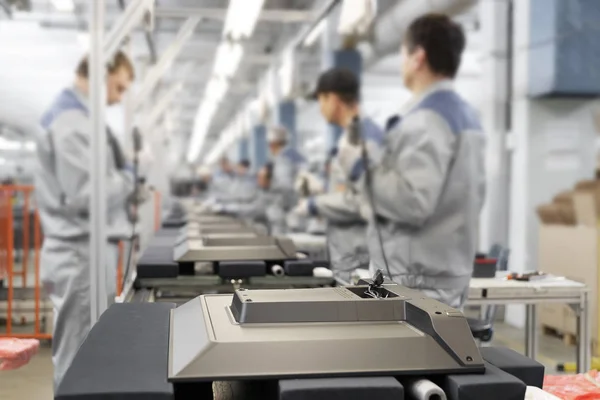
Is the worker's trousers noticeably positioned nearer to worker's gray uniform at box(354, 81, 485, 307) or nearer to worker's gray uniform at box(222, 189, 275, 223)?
worker's gray uniform at box(354, 81, 485, 307)

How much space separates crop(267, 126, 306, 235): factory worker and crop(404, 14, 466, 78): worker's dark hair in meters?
5.08

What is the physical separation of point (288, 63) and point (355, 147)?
2.71 m

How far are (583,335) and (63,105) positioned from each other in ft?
8.81

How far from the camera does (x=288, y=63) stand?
19.4 ft

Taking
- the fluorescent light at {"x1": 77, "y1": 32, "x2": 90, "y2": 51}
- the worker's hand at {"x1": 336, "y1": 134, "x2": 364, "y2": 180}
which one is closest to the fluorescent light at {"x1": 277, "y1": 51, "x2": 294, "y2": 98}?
the worker's hand at {"x1": 336, "y1": 134, "x2": 364, "y2": 180}

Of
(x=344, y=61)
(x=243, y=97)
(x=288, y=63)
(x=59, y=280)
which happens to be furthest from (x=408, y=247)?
(x=243, y=97)

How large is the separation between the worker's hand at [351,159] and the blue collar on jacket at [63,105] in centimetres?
131

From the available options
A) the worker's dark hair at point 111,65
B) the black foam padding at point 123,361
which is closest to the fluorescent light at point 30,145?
the worker's dark hair at point 111,65

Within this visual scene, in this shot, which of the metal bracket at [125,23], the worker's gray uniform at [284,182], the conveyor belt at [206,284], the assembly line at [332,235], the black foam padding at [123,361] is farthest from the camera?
the worker's gray uniform at [284,182]

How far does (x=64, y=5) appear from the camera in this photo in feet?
10.7

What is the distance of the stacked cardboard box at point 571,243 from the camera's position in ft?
14.0

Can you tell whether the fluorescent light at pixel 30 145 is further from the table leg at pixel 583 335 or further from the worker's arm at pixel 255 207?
the worker's arm at pixel 255 207

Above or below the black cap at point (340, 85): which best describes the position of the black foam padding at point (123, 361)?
Answer: below

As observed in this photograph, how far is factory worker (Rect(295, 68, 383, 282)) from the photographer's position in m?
3.63
